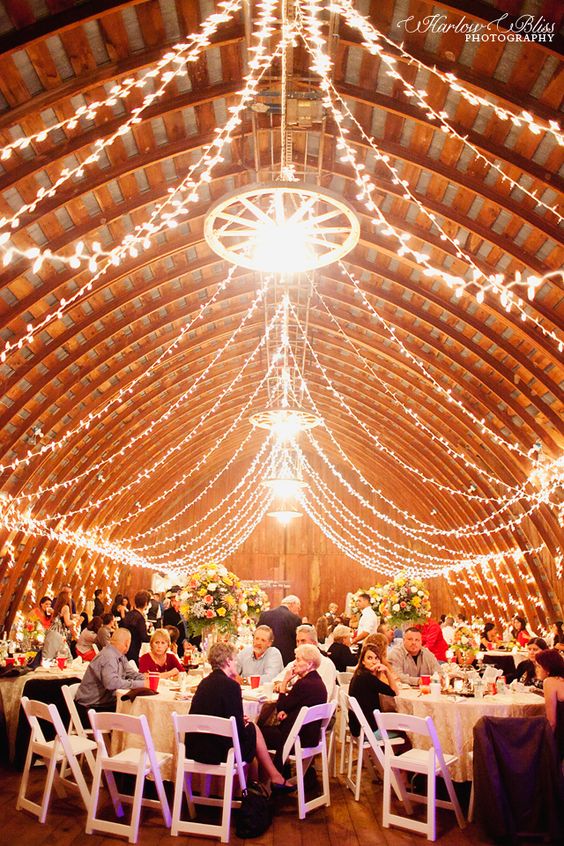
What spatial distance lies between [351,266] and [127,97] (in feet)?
16.5

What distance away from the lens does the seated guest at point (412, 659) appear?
775 centimetres

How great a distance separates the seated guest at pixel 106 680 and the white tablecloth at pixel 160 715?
0.21m

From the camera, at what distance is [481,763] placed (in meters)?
5.36

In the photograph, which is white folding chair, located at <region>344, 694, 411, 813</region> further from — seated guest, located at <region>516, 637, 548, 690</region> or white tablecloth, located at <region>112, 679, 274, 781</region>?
seated guest, located at <region>516, 637, 548, 690</region>

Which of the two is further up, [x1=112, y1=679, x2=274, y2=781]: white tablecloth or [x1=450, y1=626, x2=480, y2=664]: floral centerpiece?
[x1=450, y1=626, x2=480, y2=664]: floral centerpiece

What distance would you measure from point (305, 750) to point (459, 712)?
134cm

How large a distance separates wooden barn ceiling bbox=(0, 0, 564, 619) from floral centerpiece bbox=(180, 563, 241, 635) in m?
3.84

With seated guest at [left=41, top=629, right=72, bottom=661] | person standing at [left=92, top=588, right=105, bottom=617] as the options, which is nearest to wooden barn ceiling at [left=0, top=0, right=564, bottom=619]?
person standing at [left=92, top=588, right=105, bottom=617]

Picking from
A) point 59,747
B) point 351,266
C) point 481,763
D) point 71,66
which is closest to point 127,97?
point 71,66

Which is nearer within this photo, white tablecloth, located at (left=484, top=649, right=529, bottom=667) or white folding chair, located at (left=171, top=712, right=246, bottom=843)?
white folding chair, located at (left=171, top=712, right=246, bottom=843)

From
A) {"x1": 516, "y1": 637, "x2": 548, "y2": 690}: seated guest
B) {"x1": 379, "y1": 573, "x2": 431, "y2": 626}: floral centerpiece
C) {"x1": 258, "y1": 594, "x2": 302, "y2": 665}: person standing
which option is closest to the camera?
{"x1": 516, "y1": 637, "x2": 548, "y2": 690}: seated guest

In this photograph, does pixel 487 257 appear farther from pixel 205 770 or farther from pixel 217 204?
pixel 205 770

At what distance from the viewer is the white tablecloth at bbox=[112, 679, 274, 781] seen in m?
6.15

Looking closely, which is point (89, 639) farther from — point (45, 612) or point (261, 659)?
point (45, 612)
